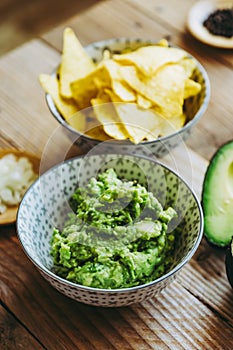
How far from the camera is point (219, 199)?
3.86 feet

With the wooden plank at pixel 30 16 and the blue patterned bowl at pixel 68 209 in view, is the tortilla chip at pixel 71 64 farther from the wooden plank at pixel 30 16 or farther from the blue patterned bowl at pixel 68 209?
the wooden plank at pixel 30 16

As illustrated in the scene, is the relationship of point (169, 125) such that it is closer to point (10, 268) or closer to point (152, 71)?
point (152, 71)

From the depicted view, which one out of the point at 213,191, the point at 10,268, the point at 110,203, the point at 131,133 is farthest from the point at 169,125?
the point at 10,268

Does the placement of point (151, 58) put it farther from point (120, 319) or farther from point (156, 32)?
point (120, 319)

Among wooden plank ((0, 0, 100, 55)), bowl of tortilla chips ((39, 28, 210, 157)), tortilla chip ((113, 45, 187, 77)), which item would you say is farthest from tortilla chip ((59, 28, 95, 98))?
wooden plank ((0, 0, 100, 55))

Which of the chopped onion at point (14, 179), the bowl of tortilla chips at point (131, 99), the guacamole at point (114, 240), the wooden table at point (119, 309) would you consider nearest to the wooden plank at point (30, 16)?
the wooden table at point (119, 309)

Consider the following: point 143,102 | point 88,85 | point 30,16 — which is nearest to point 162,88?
point 143,102

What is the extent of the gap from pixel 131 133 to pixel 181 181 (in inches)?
7.8

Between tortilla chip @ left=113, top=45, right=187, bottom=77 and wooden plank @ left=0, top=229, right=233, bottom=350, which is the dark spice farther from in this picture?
wooden plank @ left=0, top=229, right=233, bottom=350

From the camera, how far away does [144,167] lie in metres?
1.21

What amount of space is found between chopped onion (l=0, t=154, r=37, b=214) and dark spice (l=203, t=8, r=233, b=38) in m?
0.75

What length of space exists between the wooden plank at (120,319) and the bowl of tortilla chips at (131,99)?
33 centimetres

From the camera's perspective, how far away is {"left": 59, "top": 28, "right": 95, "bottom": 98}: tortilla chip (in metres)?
1.43

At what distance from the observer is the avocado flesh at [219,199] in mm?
1144
